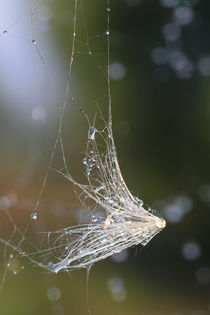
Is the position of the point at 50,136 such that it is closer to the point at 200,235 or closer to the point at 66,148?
the point at 66,148

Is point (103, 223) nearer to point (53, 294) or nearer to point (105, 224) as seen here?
point (105, 224)

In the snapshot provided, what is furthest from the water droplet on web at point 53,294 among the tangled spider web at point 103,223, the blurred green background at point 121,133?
the tangled spider web at point 103,223

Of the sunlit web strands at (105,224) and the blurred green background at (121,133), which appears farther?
the blurred green background at (121,133)

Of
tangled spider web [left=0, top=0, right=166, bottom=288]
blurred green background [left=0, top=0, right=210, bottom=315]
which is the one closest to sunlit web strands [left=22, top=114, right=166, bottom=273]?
tangled spider web [left=0, top=0, right=166, bottom=288]

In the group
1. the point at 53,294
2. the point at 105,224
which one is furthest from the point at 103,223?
the point at 53,294

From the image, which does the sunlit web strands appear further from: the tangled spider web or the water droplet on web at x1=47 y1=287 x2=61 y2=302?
the water droplet on web at x1=47 y1=287 x2=61 y2=302

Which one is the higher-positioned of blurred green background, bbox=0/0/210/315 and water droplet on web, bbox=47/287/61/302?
blurred green background, bbox=0/0/210/315

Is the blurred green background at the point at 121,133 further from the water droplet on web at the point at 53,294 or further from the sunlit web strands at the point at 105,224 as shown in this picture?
the sunlit web strands at the point at 105,224

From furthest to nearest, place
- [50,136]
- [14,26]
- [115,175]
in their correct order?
[50,136]
[14,26]
[115,175]

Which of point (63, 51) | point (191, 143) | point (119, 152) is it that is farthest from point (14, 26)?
point (191, 143)
